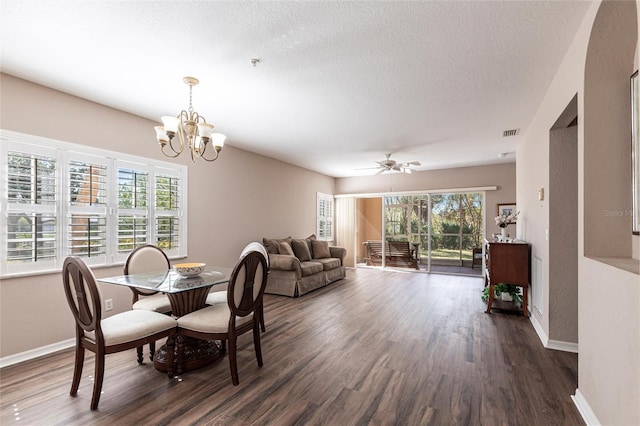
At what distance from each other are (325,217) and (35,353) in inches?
248

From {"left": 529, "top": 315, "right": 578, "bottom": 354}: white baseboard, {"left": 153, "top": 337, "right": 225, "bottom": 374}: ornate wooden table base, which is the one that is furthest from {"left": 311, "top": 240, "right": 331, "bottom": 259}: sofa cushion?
{"left": 529, "top": 315, "right": 578, "bottom": 354}: white baseboard

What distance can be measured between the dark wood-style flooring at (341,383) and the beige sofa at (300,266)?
4.80ft

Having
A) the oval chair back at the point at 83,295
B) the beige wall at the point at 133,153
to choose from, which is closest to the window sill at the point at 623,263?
the oval chair back at the point at 83,295

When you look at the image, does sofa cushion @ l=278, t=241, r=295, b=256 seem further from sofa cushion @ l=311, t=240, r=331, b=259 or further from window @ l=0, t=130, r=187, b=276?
window @ l=0, t=130, r=187, b=276

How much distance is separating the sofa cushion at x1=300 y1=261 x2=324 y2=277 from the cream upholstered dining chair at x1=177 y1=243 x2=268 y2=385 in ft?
8.58

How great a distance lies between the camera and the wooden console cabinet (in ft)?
12.4

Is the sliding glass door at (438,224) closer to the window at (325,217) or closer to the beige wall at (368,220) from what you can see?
the beige wall at (368,220)

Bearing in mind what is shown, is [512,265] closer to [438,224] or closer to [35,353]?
[438,224]

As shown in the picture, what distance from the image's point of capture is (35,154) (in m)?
2.85

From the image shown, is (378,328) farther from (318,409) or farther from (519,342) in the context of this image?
(318,409)

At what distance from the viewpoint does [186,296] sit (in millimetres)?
2635

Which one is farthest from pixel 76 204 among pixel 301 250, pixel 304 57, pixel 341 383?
pixel 301 250

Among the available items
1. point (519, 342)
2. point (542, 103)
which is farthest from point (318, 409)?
point (542, 103)

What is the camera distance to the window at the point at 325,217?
7.91 metres
